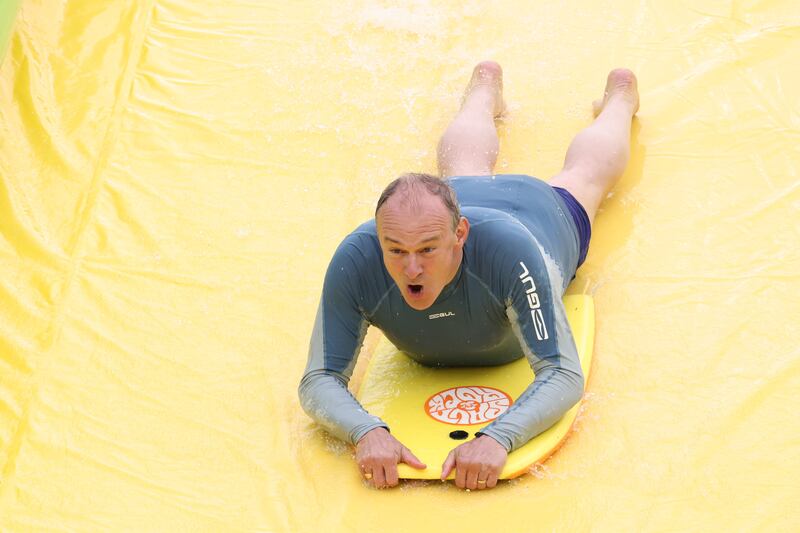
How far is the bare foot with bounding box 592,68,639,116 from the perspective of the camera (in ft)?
12.2

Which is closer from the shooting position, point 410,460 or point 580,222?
point 410,460

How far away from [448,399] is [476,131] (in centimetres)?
114

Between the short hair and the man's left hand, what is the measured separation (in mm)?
488

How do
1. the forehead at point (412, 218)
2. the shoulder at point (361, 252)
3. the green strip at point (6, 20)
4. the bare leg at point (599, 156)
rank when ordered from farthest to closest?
the green strip at point (6, 20), the bare leg at point (599, 156), the shoulder at point (361, 252), the forehead at point (412, 218)

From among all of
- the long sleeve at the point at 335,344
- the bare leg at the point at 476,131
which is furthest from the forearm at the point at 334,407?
the bare leg at the point at 476,131

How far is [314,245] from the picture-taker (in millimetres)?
3371

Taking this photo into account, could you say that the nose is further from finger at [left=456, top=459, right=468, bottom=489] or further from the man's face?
finger at [left=456, top=459, right=468, bottom=489]

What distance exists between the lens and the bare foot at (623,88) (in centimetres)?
372

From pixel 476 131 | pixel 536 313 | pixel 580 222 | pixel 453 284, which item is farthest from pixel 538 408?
pixel 476 131

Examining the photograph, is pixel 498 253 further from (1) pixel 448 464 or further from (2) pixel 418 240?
(1) pixel 448 464

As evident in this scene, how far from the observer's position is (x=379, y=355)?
2.93m

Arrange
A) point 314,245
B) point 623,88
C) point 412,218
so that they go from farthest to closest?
point 623,88 < point 314,245 < point 412,218

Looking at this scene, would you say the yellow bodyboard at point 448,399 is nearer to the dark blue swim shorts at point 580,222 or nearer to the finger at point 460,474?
the finger at point 460,474

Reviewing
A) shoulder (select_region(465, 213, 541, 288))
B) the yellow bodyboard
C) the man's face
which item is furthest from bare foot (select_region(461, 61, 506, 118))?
the man's face
